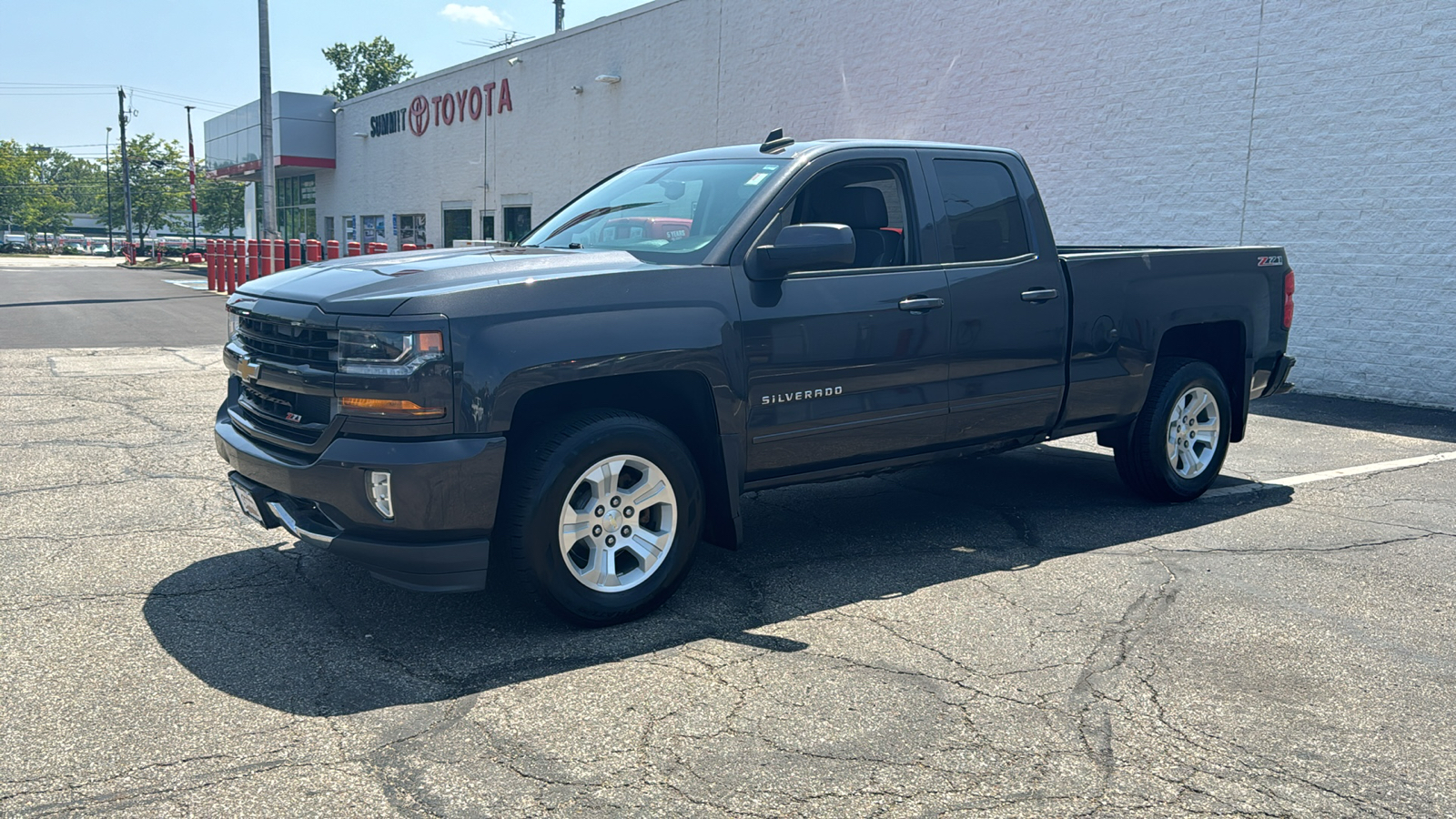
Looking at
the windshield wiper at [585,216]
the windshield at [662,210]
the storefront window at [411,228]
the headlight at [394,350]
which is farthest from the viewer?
the storefront window at [411,228]

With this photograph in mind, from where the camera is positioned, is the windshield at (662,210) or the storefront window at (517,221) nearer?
the windshield at (662,210)

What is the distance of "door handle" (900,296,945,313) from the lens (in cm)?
505

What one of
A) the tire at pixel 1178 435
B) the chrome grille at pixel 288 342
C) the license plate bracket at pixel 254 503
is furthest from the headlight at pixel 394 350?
the tire at pixel 1178 435

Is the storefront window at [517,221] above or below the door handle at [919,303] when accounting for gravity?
above

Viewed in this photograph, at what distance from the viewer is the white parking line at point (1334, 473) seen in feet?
23.3

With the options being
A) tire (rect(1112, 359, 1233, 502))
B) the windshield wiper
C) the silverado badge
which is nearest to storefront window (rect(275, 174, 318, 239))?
the windshield wiper

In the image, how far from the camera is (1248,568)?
17.6 ft

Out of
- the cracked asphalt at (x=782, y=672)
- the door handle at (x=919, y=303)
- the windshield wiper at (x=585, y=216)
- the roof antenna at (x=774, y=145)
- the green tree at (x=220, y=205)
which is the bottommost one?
the cracked asphalt at (x=782, y=672)

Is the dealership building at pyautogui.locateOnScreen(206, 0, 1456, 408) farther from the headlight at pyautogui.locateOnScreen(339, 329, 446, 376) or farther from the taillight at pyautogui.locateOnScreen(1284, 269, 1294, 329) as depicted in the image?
the headlight at pyautogui.locateOnScreen(339, 329, 446, 376)

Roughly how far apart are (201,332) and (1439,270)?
15.3 metres

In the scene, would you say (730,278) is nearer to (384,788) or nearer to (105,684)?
(384,788)

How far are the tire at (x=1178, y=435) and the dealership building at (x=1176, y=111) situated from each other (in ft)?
19.4

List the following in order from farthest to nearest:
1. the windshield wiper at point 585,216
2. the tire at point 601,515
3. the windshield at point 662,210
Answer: the windshield wiper at point 585,216 < the windshield at point 662,210 < the tire at point 601,515

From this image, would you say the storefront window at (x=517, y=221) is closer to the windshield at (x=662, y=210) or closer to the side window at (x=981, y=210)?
the windshield at (x=662, y=210)
